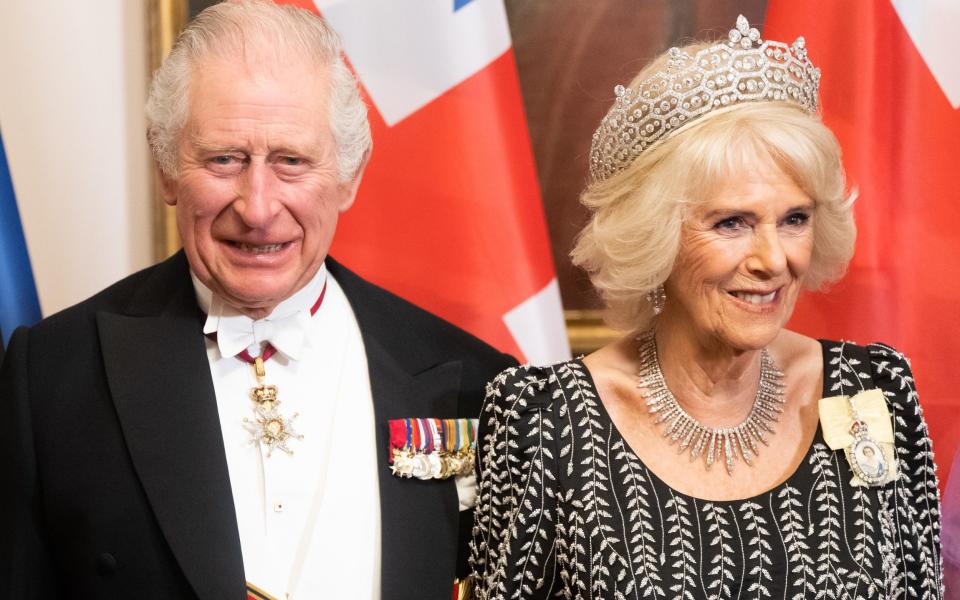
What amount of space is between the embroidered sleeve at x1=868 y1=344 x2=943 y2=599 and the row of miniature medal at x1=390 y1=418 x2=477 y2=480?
0.68 metres

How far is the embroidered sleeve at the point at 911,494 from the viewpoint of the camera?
5.80 feet

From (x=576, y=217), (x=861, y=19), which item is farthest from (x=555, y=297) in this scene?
(x=861, y=19)

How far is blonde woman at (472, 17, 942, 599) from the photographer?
5.54 ft

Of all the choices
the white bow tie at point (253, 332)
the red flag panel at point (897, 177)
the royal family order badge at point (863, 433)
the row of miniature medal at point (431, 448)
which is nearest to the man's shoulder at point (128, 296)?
the white bow tie at point (253, 332)

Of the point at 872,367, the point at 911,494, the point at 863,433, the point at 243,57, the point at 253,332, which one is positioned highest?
the point at 243,57

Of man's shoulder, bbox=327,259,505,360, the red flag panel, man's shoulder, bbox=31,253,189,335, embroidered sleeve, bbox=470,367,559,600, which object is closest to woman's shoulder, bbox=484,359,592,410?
embroidered sleeve, bbox=470,367,559,600

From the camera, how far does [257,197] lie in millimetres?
1712

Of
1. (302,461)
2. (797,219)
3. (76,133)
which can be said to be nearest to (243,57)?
(302,461)

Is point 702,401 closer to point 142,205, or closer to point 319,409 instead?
point 319,409

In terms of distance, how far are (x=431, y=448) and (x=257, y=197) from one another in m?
0.50

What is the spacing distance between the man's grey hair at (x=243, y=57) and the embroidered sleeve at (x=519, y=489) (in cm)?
46

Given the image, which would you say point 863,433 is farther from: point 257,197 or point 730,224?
point 257,197

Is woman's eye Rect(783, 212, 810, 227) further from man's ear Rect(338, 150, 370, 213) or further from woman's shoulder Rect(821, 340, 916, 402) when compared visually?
man's ear Rect(338, 150, 370, 213)

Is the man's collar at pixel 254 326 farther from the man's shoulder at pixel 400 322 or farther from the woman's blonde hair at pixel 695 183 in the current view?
the woman's blonde hair at pixel 695 183
